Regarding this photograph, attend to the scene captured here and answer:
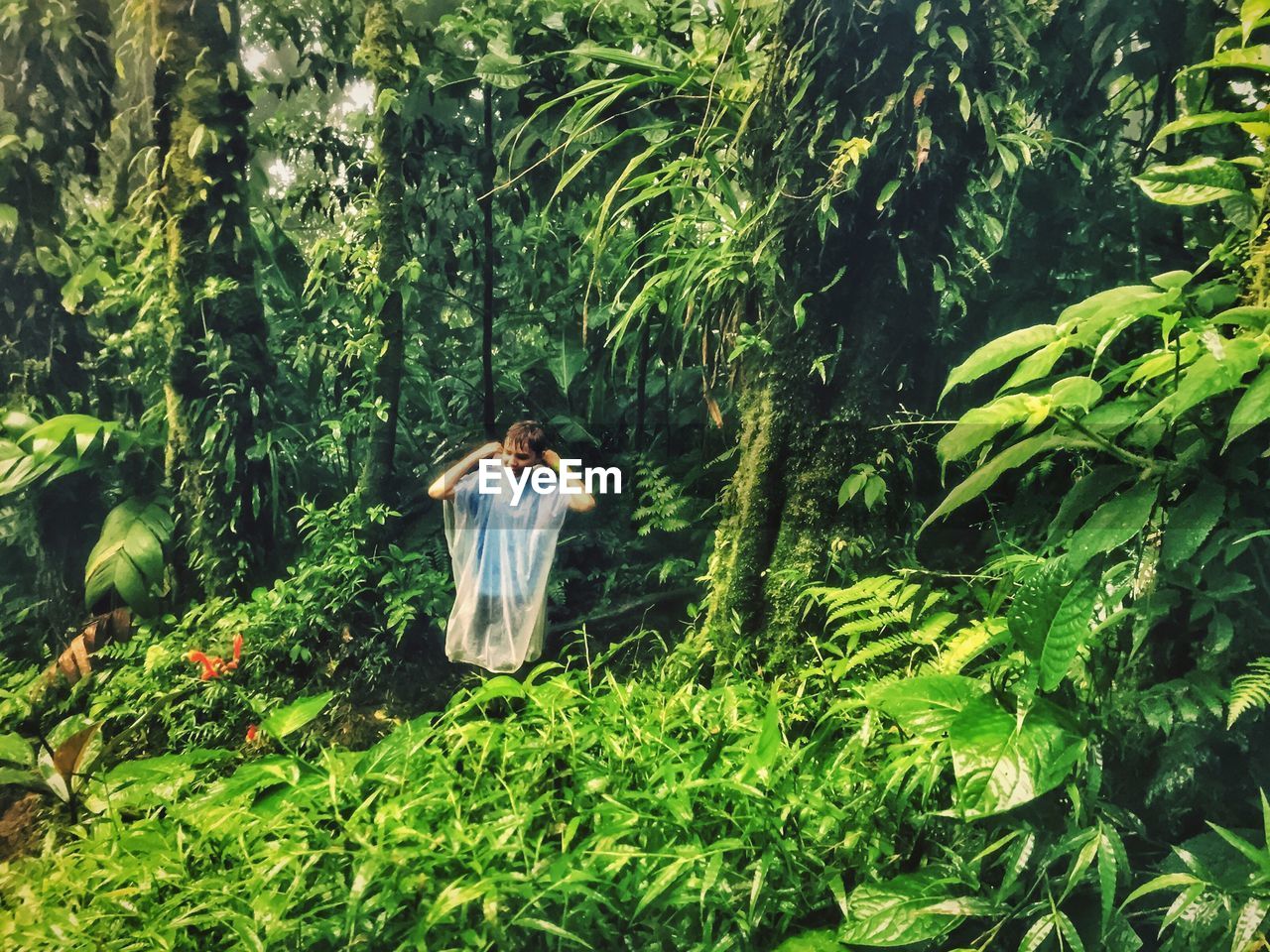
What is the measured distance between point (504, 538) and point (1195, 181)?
4.71ft

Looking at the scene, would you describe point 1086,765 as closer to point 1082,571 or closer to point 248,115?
point 1082,571

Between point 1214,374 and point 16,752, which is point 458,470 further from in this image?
point 1214,374

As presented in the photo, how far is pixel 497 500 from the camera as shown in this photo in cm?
172

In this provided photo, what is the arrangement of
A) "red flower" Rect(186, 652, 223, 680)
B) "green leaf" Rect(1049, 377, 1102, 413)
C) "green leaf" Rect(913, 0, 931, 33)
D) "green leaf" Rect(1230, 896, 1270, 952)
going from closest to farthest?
"green leaf" Rect(1230, 896, 1270, 952), "green leaf" Rect(1049, 377, 1102, 413), "green leaf" Rect(913, 0, 931, 33), "red flower" Rect(186, 652, 223, 680)

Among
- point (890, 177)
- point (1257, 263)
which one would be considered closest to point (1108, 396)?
point (1257, 263)

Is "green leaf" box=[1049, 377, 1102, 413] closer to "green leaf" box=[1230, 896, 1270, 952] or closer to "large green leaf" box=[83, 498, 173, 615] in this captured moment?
"green leaf" box=[1230, 896, 1270, 952]

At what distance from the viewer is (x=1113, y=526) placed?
110cm

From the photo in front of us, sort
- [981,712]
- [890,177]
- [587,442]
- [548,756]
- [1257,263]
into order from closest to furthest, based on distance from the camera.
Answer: [981,712] → [1257,263] → [548,756] → [890,177] → [587,442]

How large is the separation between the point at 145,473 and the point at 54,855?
84cm

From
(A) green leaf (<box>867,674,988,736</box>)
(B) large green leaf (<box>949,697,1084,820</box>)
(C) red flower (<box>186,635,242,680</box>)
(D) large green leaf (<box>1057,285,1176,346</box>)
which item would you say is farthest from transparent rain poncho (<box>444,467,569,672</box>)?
(D) large green leaf (<box>1057,285,1176,346</box>)

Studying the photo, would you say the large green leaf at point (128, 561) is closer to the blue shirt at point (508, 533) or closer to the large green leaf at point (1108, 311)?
the blue shirt at point (508, 533)

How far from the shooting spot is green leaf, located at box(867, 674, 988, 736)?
1.15 metres

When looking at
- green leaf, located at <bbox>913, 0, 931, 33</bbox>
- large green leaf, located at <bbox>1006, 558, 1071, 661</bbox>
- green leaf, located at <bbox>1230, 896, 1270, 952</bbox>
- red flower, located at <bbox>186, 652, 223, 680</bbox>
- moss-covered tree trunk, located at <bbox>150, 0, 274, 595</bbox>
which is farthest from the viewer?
moss-covered tree trunk, located at <bbox>150, 0, 274, 595</bbox>

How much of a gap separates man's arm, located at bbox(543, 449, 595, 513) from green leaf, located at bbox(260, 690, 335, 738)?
656mm
